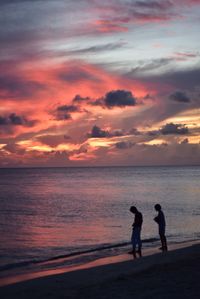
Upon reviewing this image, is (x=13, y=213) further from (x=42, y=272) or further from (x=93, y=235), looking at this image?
(x=42, y=272)

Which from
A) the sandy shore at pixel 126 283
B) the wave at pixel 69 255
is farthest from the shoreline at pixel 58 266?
the sandy shore at pixel 126 283

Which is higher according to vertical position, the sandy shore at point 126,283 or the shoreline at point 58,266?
the sandy shore at point 126,283

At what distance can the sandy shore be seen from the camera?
1143 cm

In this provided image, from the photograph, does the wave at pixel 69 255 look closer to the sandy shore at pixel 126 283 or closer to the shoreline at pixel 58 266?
the shoreline at pixel 58 266

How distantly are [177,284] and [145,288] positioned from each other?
89 centimetres

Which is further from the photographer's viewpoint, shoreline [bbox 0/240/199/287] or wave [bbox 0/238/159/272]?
wave [bbox 0/238/159/272]

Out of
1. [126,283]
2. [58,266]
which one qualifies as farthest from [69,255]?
[126,283]

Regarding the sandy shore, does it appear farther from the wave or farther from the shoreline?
the wave

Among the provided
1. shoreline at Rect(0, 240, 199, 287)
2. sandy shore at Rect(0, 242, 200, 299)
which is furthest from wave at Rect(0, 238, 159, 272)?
sandy shore at Rect(0, 242, 200, 299)

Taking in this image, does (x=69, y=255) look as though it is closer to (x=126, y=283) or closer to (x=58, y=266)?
(x=58, y=266)

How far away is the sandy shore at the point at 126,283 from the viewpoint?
11.4m

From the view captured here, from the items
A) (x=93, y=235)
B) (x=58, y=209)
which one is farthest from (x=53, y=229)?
(x=58, y=209)

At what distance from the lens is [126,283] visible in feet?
42.0

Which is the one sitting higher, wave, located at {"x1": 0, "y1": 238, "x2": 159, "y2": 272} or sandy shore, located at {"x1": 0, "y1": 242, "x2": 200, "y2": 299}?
sandy shore, located at {"x1": 0, "y1": 242, "x2": 200, "y2": 299}
